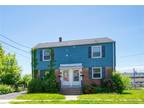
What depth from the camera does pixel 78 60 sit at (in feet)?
65.5

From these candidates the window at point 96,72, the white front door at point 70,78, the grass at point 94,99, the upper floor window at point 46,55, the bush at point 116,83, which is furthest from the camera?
the upper floor window at point 46,55

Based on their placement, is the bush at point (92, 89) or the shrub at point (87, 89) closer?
the bush at point (92, 89)

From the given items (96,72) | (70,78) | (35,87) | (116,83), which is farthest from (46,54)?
(116,83)

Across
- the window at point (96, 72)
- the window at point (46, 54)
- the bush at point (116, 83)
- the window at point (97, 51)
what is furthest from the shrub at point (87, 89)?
the window at point (46, 54)

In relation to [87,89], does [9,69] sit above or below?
above

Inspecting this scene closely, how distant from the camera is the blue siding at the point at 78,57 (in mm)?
19266

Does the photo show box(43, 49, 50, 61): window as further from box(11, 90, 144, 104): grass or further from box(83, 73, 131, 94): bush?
box(11, 90, 144, 104): grass

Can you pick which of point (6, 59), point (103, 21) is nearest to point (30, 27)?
point (103, 21)

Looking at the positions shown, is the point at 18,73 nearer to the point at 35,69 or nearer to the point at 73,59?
the point at 35,69

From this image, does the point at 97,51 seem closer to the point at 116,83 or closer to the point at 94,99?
the point at 116,83

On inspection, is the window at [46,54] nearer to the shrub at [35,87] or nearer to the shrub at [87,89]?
the shrub at [35,87]

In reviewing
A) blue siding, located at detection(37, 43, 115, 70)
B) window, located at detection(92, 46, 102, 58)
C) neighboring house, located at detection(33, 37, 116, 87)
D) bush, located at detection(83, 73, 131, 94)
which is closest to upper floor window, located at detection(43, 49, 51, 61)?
neighboring house, located at detection(33, 37, 116, 87)

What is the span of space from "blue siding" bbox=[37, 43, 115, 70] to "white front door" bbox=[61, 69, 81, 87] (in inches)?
23.7

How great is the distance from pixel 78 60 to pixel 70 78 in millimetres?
1282
